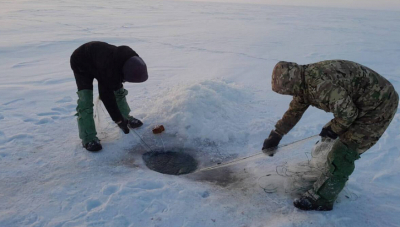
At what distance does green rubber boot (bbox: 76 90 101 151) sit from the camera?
3551 mm

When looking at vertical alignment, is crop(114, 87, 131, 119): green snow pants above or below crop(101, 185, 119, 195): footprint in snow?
above

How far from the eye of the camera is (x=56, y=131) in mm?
4121

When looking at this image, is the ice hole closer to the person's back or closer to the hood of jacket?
the hood of jacket

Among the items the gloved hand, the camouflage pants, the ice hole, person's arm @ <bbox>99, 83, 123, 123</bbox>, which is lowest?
the ice hole

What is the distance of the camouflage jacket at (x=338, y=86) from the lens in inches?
88.7

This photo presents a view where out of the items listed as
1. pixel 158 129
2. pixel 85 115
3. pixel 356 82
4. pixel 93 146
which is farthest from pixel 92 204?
pixel 356 82

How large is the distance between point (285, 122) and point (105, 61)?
2.13 metres

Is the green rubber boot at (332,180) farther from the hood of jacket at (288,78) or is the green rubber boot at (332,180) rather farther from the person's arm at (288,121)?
the hood of jacket at (288,78)

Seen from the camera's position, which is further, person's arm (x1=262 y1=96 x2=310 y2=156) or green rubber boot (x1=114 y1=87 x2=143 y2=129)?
green rubber boot (x1=114 y1=87 x2=143 y2=129)

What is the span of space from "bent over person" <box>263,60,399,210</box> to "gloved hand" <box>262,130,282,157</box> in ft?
1.95

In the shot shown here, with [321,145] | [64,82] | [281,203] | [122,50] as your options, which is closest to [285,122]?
[321,145]

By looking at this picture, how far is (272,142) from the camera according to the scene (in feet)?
10.2

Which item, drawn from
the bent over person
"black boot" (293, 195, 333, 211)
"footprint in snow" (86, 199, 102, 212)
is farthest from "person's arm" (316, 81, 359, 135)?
"footprint in snow" (86, 199, 102, 212)

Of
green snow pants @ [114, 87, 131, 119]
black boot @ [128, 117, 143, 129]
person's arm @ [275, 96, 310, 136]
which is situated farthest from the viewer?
black boot @ [128, 117, 143, 129]
